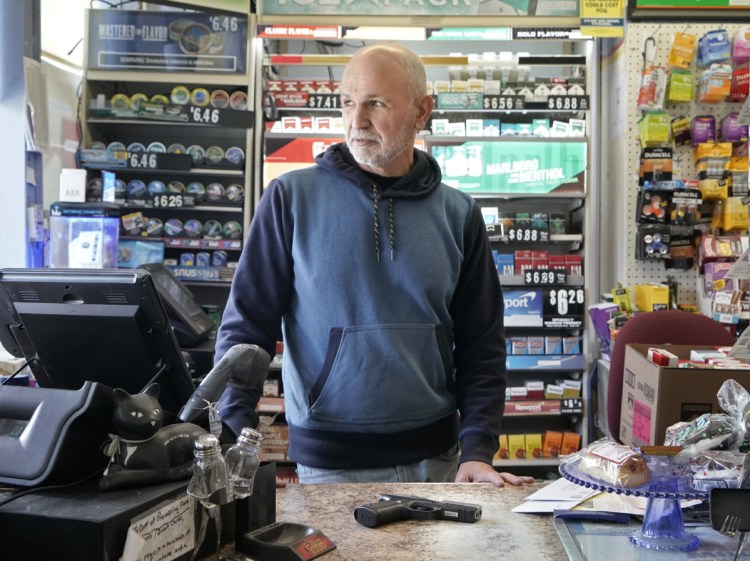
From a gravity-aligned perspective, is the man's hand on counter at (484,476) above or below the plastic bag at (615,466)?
below

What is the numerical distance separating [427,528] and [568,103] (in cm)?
370

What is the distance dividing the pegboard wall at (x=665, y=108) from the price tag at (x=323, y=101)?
1683 millimetres

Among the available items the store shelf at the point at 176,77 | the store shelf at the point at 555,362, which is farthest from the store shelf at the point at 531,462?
the store shelf at the point at 176,77

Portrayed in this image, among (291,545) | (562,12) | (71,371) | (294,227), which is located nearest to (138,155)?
(562,12)

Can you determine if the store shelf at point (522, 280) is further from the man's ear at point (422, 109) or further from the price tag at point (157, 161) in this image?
the man's ear at point (422, 109)

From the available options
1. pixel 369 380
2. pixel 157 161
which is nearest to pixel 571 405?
pixel 157 161

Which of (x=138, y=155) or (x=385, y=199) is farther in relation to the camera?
(x=138, y=155)

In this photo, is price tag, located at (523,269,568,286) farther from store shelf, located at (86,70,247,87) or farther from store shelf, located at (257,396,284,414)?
store shelf, located at (86,70,247,87)

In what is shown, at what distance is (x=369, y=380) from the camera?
1.89 m

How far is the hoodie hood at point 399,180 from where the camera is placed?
79.5 inches

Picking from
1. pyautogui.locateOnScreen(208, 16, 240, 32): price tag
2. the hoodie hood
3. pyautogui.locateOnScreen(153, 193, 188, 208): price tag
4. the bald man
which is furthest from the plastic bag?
pyautogui.locateOnScreen(208, 16, 240, 32): price tag

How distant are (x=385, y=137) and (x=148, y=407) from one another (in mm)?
1062

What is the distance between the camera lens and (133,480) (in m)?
1.16

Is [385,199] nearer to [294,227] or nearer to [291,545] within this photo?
[294,227]
